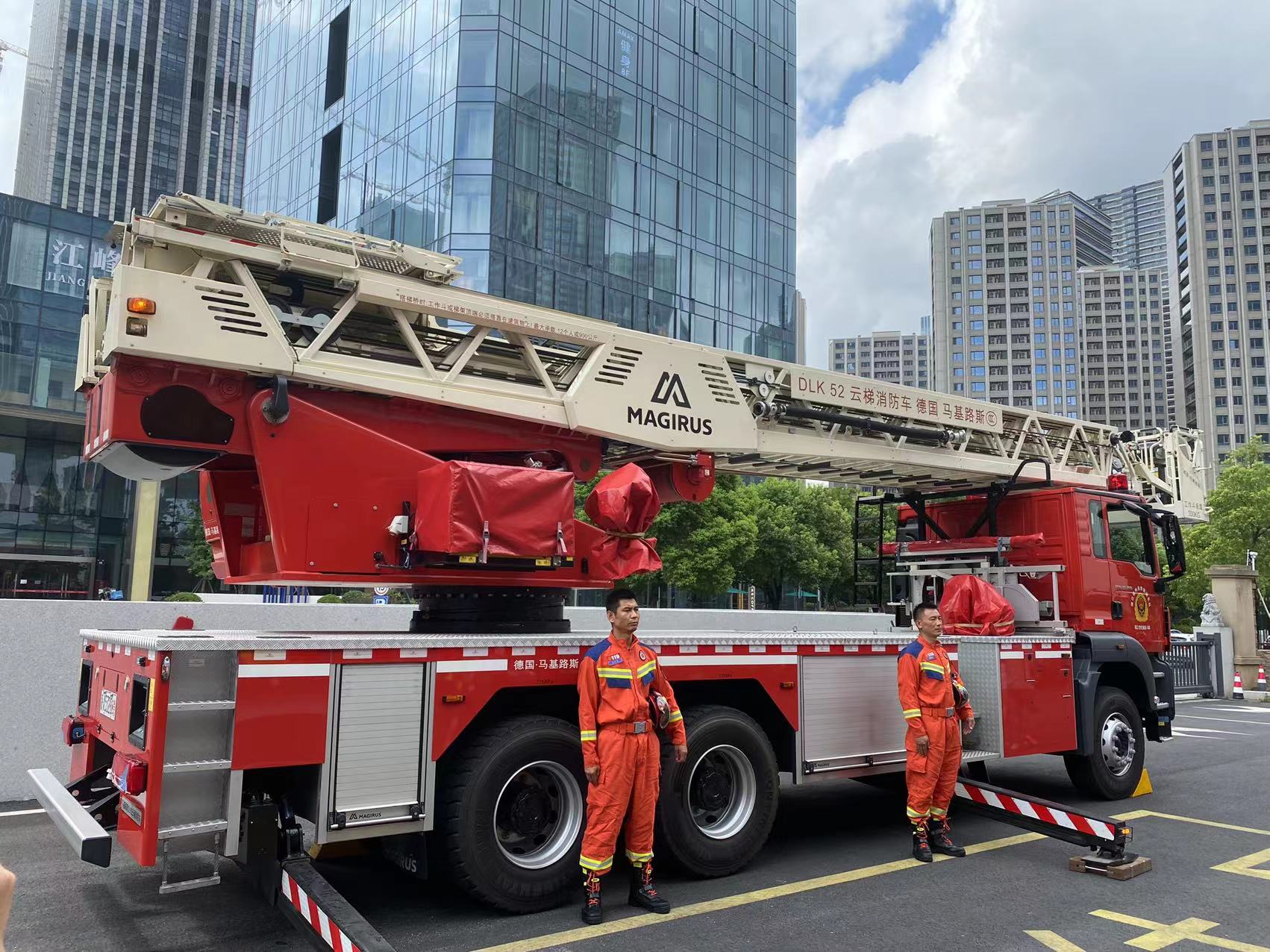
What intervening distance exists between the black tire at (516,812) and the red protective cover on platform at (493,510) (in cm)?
105

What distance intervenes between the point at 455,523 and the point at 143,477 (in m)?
1.92

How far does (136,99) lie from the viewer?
12625cm

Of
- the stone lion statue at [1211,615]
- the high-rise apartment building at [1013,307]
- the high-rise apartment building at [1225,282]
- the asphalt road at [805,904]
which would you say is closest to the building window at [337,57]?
the stone lion statue at [1211,615]

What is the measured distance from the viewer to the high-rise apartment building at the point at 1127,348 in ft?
550

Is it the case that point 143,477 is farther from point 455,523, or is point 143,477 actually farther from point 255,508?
point 455,523

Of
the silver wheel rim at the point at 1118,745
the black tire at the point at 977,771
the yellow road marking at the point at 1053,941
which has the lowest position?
the yellow road marking at the point at 1053,941

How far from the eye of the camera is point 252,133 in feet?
175

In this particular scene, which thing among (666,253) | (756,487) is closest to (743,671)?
(756,487)

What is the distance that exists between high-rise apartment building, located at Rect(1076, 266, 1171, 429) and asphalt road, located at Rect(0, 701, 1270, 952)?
179 m

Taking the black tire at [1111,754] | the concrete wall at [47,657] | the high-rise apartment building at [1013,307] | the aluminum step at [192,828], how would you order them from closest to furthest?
the aluminum step at [192,828]
the concrete wall at [47,657]
the black tire at [1111,754]
the high-rise apartment building at [1013,307]

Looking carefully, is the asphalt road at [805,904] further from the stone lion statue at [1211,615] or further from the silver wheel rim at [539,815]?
the stone lion statue at [1211,615]

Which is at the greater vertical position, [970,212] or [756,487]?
[970,212]

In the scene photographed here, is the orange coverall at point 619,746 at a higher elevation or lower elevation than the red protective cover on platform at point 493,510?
lower

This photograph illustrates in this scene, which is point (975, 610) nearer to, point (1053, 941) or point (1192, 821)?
point (1192, 821)
